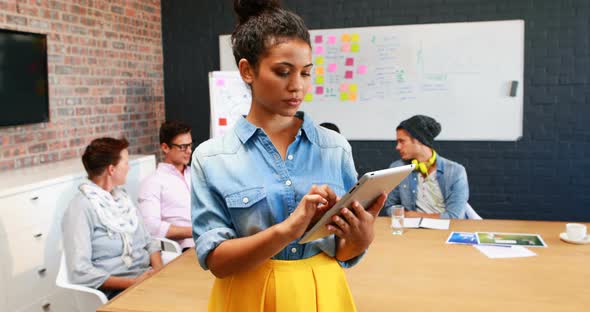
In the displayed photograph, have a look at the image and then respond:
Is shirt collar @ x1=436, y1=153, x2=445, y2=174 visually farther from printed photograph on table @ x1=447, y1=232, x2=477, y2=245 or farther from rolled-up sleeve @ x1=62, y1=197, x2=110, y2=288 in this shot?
rolled-up sleeve @ x1=62, y1=197, x2=110, y2=288

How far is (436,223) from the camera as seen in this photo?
9.69ft

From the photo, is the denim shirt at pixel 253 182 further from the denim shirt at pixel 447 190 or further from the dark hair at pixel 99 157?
the denim shirt at pixel 447 190

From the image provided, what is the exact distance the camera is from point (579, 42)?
4656 mm

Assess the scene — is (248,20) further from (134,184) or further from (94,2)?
(94,2)

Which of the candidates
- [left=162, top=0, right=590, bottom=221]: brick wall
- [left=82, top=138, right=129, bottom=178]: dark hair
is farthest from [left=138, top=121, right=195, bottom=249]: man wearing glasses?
[left=162, top=0, right=590, bottom=221]: brick wall

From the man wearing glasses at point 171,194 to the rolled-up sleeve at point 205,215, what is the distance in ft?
7.57

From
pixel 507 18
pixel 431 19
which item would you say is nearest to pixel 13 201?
pixel 431 19

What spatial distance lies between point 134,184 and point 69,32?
4.07 ft

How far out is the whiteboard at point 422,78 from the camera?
480 cm

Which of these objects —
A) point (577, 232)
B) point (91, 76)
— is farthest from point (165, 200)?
point (577, 232)

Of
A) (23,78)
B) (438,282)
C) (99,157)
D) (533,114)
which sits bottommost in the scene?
(438,282)

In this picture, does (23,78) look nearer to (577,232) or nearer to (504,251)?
(504,251)

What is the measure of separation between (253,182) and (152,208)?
2447 mm

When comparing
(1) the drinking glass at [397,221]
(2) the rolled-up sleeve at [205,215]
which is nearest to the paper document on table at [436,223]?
(1) the drinking glass at [397,221]
